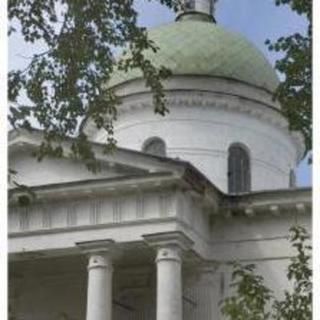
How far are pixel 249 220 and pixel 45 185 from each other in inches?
188

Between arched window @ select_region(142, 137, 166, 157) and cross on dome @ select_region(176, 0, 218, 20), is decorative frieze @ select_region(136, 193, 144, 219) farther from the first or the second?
cross on dome @ select_region(176, 0, 218, 20)

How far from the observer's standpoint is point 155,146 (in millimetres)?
29375

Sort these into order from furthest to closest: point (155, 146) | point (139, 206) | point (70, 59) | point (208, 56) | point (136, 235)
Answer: point (208, 56), point (155, 146), point (139, 206), point (136, 235), point (70, 59)

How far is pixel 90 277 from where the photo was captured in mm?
22578

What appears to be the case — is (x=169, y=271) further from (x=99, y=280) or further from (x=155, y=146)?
(x=155, y=146)

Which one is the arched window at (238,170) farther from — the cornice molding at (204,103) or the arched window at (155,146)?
the arched window at (155,146)

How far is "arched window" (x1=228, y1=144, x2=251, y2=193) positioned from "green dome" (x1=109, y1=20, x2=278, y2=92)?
2.04 metres

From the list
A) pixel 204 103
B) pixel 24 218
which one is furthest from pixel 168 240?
pixel 204 103

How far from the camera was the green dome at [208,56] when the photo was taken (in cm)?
2983

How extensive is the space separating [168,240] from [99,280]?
181cm

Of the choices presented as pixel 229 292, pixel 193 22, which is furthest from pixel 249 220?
pixel 193 22
